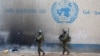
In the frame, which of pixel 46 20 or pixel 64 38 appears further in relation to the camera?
pixel 46 20

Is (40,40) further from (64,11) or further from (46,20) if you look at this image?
(64,11)

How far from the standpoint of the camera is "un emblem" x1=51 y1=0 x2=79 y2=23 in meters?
12.0

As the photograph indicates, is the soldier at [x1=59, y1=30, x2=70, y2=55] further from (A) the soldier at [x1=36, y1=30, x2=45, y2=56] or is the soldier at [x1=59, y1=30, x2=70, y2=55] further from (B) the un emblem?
(A) the soldier at [x1=36, y1=30, x2=45, y2=56]

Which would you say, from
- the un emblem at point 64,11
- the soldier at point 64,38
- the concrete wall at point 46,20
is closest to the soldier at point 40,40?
the concrete wall at point 46,20

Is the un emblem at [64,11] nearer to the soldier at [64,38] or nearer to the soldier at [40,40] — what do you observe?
the soldier at [64,38]

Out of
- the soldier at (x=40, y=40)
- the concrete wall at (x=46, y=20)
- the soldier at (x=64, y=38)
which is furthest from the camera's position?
the concrete wall at (x=46, y=20)

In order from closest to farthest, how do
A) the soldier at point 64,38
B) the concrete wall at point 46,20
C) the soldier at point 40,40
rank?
1. the soldier at point 40,40
2. the soldier at point 64,38
3. the concrete wall at point 46,20

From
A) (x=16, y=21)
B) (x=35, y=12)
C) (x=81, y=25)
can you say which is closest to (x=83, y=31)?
(x=81, y=25)

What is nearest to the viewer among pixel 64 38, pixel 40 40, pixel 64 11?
pixel 40 40

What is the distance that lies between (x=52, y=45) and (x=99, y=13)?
2.67m

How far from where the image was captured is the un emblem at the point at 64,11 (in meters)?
12.0

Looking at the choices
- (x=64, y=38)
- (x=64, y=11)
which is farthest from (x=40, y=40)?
(x=64, y=11)

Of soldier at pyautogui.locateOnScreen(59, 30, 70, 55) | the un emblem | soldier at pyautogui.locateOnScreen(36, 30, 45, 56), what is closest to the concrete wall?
the un emblem

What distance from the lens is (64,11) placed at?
1203 centimetres
